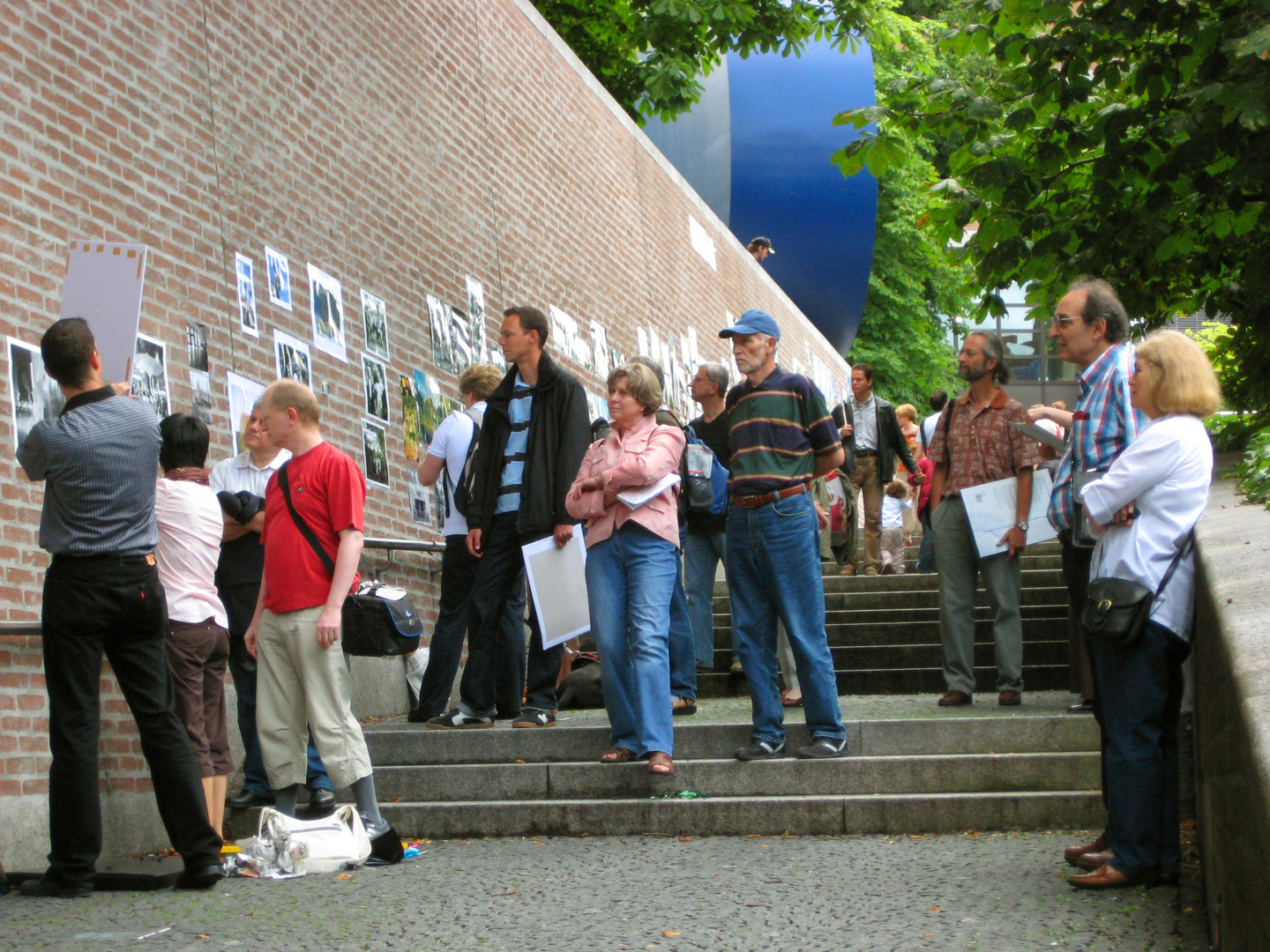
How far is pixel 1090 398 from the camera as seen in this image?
17.4 feet

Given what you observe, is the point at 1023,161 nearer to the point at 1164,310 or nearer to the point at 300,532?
the point at 1164,310

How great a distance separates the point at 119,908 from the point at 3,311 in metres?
2.37

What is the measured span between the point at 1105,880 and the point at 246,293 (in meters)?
5.10

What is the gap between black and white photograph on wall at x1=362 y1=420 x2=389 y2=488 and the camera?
8.91m

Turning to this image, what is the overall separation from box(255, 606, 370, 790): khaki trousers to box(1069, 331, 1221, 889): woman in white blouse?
254cm

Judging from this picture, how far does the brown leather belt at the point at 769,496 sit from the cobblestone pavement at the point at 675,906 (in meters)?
1.48

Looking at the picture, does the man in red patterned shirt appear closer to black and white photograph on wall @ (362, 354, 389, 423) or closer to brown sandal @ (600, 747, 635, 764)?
brown sandal @ (600, 747, 635, 764)

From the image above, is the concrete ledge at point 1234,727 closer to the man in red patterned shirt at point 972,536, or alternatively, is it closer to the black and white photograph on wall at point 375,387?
the man in red patterned shirt at point 972,536

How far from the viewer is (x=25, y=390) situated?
583cm

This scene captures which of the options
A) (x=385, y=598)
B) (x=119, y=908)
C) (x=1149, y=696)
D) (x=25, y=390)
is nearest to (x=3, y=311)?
(x=25, y=390)

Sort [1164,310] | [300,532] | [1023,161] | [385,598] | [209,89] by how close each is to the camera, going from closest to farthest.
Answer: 1. [300,532]
2. [385,598]
3. [209,89]
4. [1023,161]
5. [1164,310]

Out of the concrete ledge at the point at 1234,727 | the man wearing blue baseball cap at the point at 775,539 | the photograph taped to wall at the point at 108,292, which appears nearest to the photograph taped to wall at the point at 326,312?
the man wearing blue baseball cap at the point at 775,539

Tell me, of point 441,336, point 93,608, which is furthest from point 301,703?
point 441,336

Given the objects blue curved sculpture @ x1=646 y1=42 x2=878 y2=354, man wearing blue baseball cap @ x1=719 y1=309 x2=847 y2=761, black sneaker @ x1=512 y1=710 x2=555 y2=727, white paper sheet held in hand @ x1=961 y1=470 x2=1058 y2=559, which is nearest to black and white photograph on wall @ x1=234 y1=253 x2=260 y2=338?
black sneaker @ x1=512 y1=710 x2=555 y2=727
